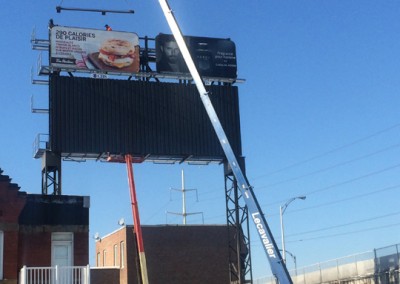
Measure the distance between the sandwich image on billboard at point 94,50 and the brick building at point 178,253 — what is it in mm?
12308

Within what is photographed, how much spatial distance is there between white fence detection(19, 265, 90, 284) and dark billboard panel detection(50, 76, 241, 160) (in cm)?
1211

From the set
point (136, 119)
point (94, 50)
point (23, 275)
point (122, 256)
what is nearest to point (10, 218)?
point (23, 275)

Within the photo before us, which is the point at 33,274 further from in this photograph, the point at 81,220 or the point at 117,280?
the point at 117,280

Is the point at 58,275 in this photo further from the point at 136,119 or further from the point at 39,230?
the point at 136,119

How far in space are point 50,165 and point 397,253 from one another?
66.2 ft

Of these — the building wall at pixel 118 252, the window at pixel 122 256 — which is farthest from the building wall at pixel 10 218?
the window at pixel 122 256

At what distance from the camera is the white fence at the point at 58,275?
2973cm

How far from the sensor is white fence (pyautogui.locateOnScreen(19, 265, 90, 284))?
2973 centimetres

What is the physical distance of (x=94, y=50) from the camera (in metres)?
43.6

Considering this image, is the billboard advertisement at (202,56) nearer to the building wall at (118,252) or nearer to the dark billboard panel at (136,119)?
the dark billboard panel at (136,119)

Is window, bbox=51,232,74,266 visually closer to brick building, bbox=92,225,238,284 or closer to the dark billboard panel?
the dark billboard panel

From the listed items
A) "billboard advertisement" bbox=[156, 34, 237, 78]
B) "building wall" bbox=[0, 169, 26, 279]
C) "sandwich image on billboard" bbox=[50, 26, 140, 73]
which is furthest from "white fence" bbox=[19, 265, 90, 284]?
"billboard advertisement" bbox=[156, 34, 237, 78]

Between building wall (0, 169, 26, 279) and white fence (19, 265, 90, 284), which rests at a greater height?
building wall (0, 169, 26, 279)

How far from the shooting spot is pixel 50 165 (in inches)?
1598
